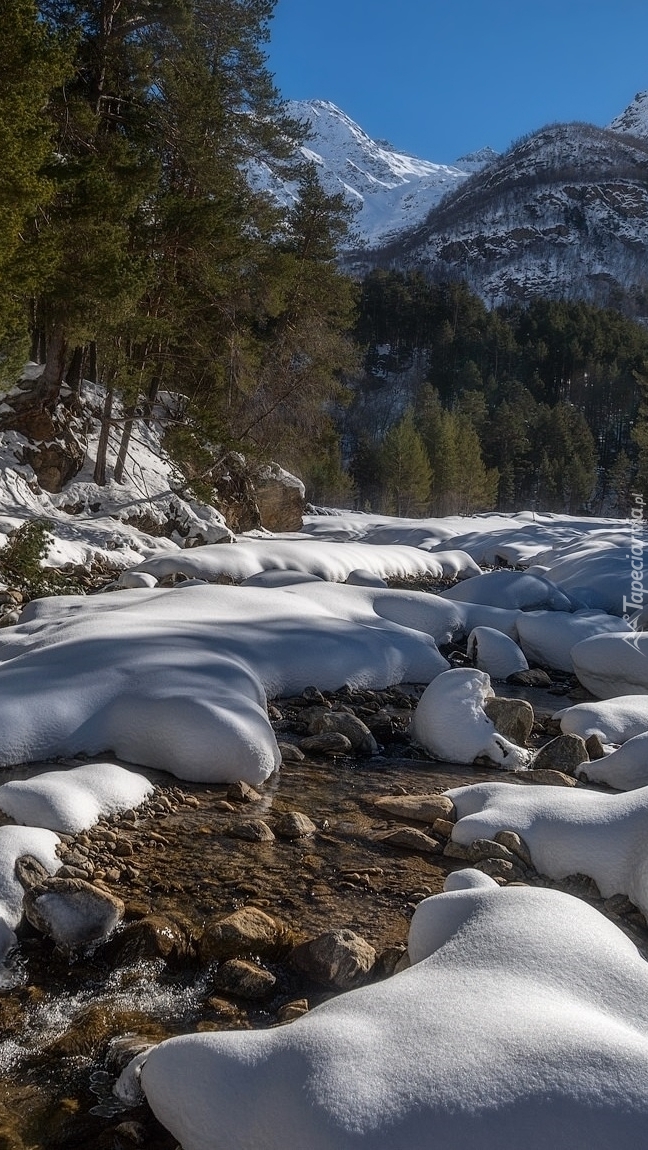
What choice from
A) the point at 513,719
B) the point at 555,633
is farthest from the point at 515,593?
the point at 513,719

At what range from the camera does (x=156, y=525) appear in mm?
19406

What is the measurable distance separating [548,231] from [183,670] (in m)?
176

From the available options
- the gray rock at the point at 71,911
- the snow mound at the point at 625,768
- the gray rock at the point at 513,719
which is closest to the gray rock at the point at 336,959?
the gray rock at the point at 71,911

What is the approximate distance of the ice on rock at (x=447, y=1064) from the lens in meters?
1.75

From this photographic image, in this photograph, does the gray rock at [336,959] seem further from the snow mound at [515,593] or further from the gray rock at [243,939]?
the snow mound at [515,593]

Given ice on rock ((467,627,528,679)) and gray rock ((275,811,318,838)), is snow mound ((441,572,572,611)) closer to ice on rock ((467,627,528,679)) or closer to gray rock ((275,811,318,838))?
ice on rock ((467,627,528,679))

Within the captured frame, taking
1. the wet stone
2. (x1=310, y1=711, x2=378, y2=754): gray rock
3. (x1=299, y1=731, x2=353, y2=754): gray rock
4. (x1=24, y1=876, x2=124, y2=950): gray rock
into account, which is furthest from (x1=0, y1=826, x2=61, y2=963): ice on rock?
(x1=310, y1=711, x2=378, y2=754): gray rock

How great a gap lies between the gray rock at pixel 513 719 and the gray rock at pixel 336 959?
367 centimetres

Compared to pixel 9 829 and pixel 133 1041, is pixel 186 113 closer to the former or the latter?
pixel 9 829

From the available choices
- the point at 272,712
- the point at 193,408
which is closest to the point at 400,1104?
the point at 272,712

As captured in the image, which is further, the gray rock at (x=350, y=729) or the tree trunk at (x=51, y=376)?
the tree trunk at (x=51, y=376)

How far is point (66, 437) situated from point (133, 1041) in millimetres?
18042

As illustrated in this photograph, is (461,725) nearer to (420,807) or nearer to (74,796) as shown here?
(420,807)

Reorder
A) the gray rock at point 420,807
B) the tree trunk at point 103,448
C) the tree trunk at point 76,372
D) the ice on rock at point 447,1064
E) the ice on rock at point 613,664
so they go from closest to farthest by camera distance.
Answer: the ice on rock at point 447,1064 < the gray rock at point 420,807 < the ice on rock at point 613,664 < the tree trunk at point 103,448 < the tree trunk at point 76,372
